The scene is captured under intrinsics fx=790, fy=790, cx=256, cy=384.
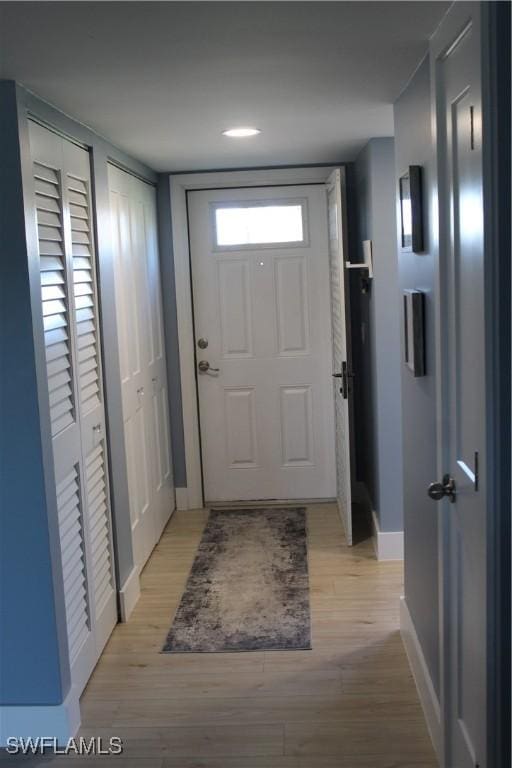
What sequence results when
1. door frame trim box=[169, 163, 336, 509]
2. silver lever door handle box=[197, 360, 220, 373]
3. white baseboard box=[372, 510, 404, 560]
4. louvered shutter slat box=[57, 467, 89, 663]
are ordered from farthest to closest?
silver lever door handle box=[197, 360, 220, 373] → door frame trim box=[169, 163, 336, 509] → white baseboard box=[372, 510, 404, 560] → louvered shutter slat box=[57, 467, 89, 663]

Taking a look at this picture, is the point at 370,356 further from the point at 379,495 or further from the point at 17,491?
the point at 17,491

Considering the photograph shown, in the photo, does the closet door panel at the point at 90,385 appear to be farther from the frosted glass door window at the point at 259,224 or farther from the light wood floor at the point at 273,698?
the frosted glass door window at the point at 259,224

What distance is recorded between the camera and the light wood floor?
2.51 metres

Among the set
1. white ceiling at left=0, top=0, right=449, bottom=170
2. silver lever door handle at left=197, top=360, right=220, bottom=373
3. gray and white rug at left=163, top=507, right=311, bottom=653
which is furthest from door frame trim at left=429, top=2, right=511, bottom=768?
silver lever door handle at left=197, top=360, right=220, bottom=373

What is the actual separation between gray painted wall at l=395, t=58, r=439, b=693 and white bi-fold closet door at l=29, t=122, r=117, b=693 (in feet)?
4.01

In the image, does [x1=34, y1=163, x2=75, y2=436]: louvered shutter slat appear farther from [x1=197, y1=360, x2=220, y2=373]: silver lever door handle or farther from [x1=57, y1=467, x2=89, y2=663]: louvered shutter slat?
[x1=197, y1=360, x2=220, y2=373]: silver lever door handle

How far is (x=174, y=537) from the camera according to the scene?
4559mm

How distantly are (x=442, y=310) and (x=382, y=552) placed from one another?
2.22 meters

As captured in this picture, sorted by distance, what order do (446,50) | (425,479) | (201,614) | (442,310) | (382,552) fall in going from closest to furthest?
(446,50)
(442,310)
(425,479)
(201,614)
(382,552)

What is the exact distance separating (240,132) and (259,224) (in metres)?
1.46

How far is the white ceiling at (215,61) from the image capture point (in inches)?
72.8

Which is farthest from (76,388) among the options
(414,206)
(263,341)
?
(263,341)

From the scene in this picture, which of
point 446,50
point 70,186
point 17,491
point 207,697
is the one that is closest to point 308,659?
point 207,697
